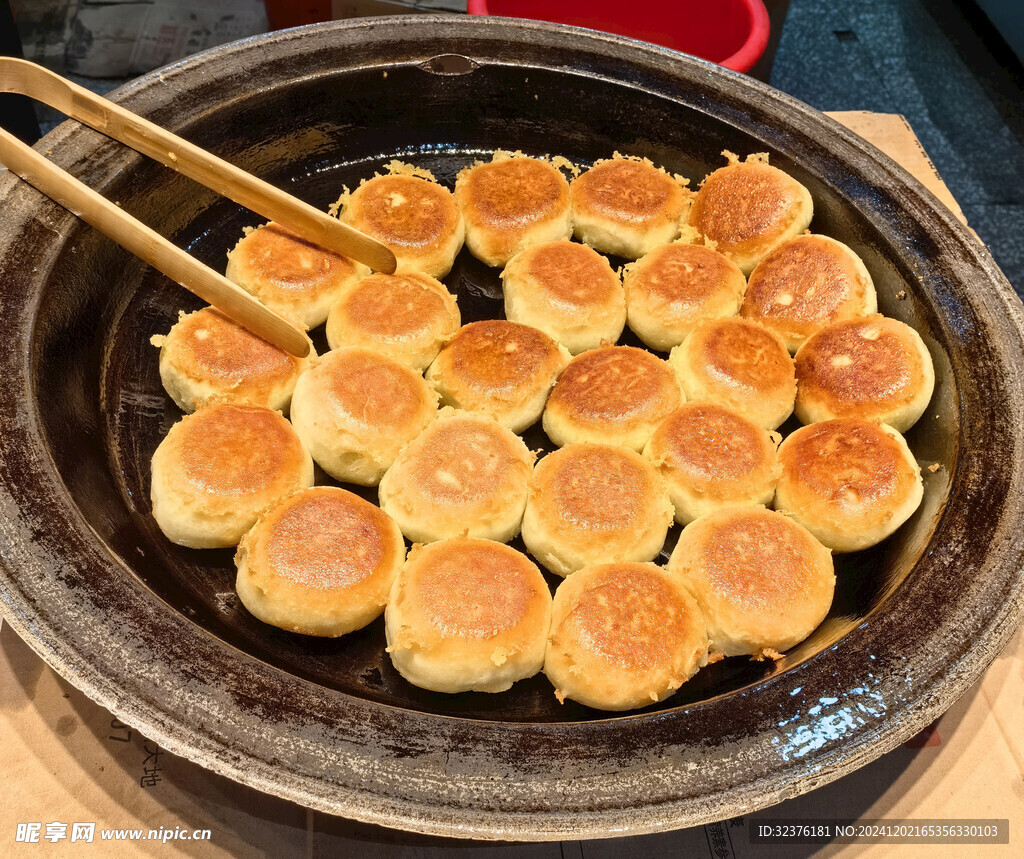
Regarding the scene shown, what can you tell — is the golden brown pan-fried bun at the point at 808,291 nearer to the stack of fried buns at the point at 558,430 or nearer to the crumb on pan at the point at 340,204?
the stack of fried buns at the point at 558,430

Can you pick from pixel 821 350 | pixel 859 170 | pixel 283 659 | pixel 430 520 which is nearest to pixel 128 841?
pixel 283 659

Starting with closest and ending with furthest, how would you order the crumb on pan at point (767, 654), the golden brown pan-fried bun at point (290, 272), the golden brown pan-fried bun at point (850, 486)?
the crumb on pan at point (767, 654), the golden brown pan-fried bun at point (850, 486), the golden brown pan-fried bun at point (290, 272)

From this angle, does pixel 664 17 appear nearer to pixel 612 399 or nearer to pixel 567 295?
pixel 567 295

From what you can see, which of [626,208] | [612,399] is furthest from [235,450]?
[626,208]

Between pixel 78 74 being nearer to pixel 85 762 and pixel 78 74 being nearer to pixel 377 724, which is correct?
pixel 85 762

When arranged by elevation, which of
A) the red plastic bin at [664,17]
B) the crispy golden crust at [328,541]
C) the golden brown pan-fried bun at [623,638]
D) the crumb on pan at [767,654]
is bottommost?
the crumb on pan at [767,654]

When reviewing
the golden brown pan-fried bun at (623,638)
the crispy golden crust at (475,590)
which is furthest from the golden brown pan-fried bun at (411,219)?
the golden brown pan-fried bun at (623,638)
